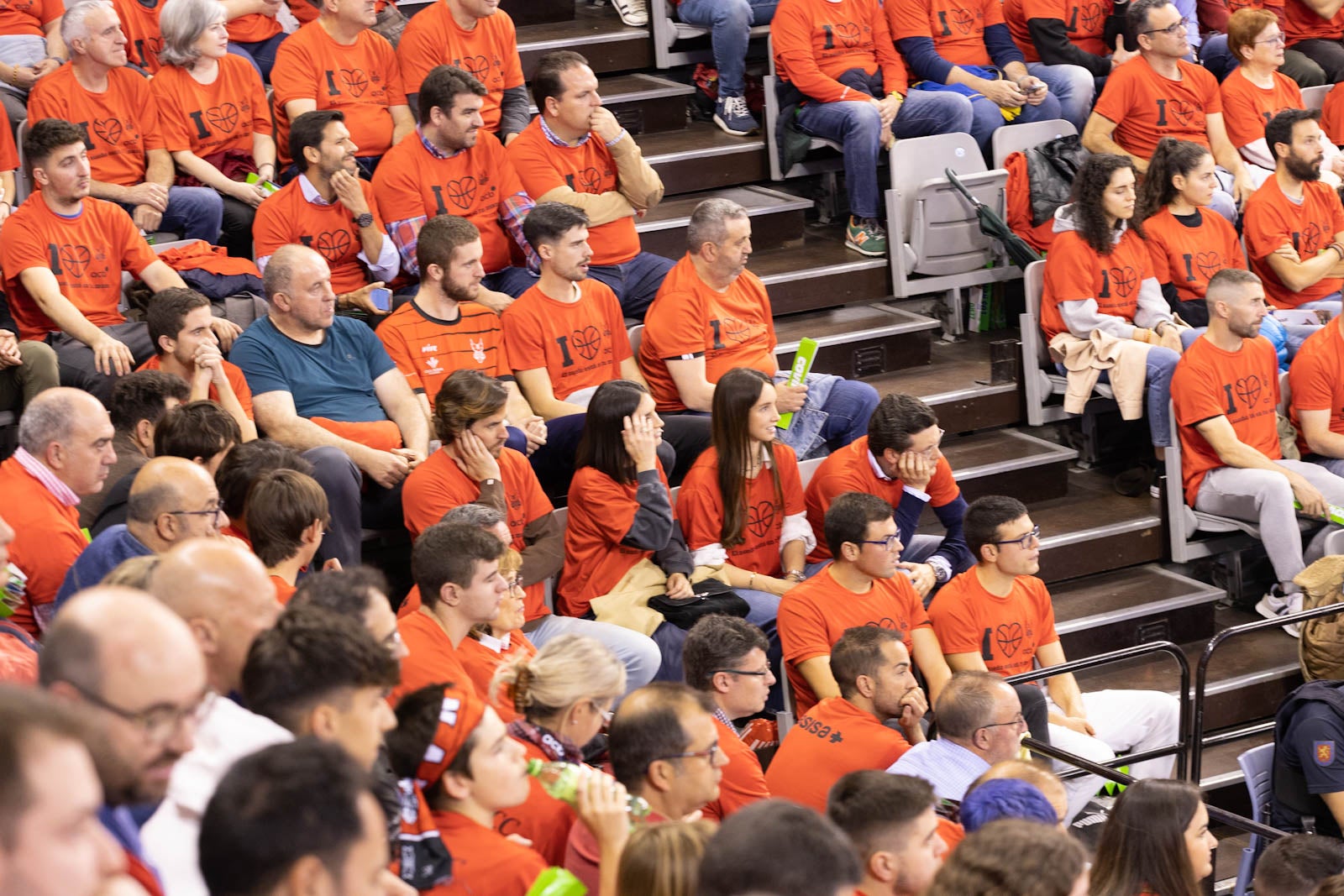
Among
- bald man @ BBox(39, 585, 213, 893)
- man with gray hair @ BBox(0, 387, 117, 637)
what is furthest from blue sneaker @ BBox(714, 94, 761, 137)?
bald man @ BBox(39, 585, 213, 893)

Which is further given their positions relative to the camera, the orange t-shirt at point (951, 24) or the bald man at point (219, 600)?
the orange t-shirt at point (951, 24)

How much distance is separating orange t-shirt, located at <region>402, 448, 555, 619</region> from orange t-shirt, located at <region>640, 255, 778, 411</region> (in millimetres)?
1026

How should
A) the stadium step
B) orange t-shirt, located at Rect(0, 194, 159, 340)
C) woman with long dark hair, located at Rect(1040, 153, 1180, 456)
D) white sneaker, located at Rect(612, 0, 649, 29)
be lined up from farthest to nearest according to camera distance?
white sneaker, located at Rect(612, 0, 649, 29) → the stadium step → woman with long dark hair, located at Rect(1040, 153, 1180, 456) → orange t-shirt, located at Rect(0, 194, 159, 340)

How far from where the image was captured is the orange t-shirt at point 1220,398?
627 centimetres

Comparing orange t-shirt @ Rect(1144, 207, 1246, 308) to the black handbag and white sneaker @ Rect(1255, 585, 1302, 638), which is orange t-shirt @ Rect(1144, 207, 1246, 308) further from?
the black handbag

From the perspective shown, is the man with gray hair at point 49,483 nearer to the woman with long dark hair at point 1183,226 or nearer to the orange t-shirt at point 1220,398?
the orange t-shirt at point 1220,398

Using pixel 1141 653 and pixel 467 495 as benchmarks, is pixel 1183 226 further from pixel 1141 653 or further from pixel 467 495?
pixel 467 495

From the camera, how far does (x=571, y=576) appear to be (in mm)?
5336

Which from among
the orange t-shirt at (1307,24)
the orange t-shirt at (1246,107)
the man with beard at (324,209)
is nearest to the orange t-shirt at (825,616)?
the man with beard at (324,209)

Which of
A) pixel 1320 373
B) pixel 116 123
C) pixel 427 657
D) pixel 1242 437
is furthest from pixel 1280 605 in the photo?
pixel 116 123

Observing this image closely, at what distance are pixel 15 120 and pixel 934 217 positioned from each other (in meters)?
3.95

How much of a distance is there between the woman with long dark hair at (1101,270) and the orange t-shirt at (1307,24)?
2793 millimetres

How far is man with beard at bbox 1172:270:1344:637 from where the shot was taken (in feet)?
20.1

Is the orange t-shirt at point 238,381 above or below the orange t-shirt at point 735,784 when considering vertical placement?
above
